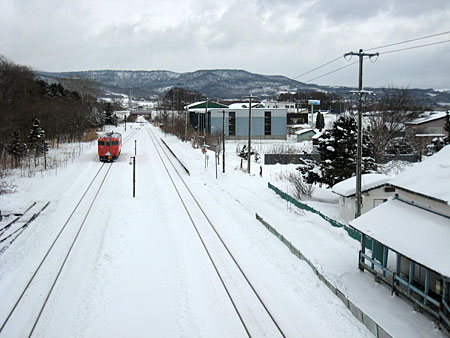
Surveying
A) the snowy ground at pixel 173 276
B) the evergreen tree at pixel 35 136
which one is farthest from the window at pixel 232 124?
the snowy ground at pixel 173 276

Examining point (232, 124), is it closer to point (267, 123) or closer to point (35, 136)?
point (267, 123)

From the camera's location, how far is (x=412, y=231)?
10336mm

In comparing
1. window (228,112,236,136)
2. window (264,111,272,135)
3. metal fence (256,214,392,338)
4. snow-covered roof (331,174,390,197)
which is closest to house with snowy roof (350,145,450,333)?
metal fence (256,214,392,338)

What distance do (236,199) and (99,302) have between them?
1252 cm

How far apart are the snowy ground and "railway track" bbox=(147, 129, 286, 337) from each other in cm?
19

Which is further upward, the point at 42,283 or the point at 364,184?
the point at 364,184

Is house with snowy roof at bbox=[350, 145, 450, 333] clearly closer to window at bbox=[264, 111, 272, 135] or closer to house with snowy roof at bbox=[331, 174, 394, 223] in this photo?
house with snowy roof at bbox=[331, 174, 394, 223]

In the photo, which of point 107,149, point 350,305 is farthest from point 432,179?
point 107,149

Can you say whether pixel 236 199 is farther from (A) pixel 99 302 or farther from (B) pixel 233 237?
(A) pixel 99 302

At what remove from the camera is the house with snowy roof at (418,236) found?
357 inches

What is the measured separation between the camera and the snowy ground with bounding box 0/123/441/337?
30.6 ft

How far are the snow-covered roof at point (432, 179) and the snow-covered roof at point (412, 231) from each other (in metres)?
0.53

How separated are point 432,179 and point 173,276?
7.93m

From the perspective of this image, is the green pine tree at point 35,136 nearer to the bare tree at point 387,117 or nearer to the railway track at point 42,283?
the railway track at point 42,283
